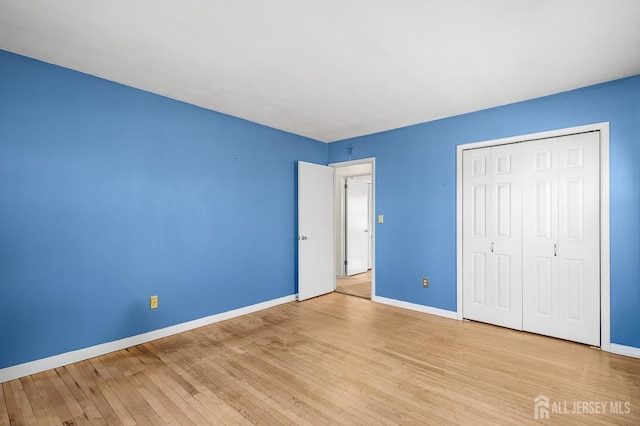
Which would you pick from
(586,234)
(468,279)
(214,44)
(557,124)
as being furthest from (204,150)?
(586,234)

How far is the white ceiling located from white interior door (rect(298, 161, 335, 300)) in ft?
5.11

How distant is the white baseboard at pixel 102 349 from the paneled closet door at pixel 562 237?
339cm

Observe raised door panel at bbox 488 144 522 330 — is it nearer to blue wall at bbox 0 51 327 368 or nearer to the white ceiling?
the white ceiling

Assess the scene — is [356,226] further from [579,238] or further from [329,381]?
[329,381]

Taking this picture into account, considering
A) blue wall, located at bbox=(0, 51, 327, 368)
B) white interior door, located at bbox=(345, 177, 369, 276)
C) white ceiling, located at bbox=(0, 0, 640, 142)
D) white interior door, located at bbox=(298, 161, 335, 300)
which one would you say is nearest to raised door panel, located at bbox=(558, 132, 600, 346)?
white ceiling, located at bbox=(0, 0, 640, 142)

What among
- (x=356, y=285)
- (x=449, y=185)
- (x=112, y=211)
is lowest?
(x=356, y=285)

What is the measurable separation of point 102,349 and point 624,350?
15.7ft

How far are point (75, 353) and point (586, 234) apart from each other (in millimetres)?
4860

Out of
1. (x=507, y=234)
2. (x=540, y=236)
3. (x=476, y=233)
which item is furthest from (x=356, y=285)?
(x=540, y=236)

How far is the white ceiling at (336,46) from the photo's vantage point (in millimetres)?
1889

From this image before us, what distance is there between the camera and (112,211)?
9.45 ft

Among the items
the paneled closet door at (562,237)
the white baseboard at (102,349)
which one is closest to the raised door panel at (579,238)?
the paneled closet door at (562,237)

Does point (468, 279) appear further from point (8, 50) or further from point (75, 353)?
point (8, 50)

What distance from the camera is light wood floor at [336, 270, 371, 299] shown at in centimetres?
503
